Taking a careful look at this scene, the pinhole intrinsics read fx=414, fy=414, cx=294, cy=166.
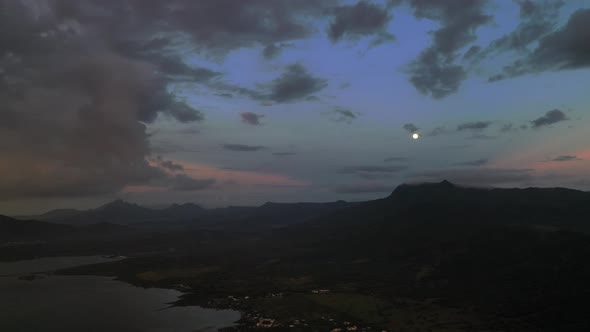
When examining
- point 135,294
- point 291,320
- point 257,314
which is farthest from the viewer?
point 135,294

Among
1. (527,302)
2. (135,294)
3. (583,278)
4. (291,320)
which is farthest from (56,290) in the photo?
(583,278)

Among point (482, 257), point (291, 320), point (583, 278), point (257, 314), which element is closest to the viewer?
point (291, 320)

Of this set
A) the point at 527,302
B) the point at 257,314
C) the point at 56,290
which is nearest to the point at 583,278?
the point at 527,302

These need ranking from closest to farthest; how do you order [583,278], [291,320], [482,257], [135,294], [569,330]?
1. [569,330]
2. [291,320]
3. [583,278]
4. [135,294]
5. [482,257]

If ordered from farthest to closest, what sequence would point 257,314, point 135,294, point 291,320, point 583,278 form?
point 135,294
point 583,278
point 257,314
point 291,320

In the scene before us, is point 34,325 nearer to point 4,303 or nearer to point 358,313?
point 4,303

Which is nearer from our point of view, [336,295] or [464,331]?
[464,331]

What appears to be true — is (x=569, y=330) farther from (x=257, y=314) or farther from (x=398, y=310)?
(x=257, y=314)
